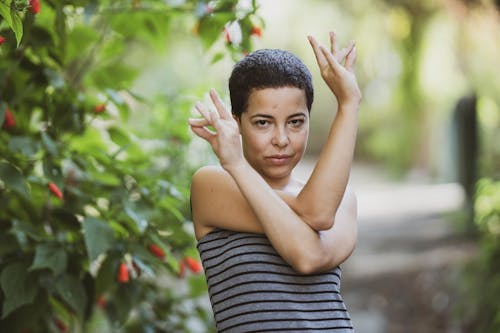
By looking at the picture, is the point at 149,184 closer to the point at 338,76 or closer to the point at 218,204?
the point at 218,204

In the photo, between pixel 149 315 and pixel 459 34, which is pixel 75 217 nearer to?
pixel 149 315

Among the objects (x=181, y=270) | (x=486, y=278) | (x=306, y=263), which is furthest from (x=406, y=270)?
(x=306, y=263)

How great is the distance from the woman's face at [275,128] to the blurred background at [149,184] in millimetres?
638

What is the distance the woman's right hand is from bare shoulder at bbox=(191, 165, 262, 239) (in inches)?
6.8

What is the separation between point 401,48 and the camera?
13133mm

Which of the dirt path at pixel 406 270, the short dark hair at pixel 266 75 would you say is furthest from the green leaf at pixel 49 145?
the dirt path at pixel 406 270

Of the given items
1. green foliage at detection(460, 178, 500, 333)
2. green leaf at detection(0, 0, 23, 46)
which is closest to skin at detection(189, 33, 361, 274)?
green leaf at detection(0, 0, 23, 46)

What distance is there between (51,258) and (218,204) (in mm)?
992

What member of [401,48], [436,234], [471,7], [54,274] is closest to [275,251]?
[54,274]

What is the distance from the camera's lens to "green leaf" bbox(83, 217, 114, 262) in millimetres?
2783

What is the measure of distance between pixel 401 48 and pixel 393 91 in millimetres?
3958

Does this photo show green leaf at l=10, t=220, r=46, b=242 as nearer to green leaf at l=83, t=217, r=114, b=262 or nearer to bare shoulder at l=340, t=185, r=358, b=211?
green leaf at l=83, t=217, r=114, b=262

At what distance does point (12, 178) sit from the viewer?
268cm

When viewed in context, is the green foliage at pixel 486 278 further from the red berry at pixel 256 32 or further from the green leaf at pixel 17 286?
the green leaf at pixel 17 286
